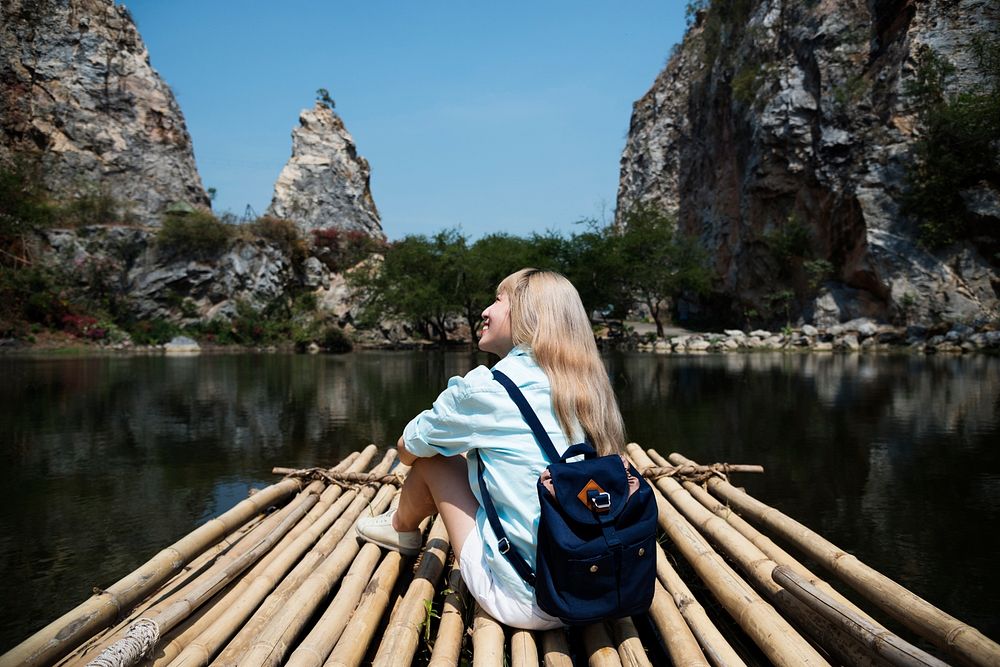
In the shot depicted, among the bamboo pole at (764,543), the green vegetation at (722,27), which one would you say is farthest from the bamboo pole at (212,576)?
the green vegetation at (722,27)

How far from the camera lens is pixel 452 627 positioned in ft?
8.40

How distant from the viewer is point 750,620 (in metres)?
2.59

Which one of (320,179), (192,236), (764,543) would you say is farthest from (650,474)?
(320,179)

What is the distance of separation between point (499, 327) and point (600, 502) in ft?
2.86

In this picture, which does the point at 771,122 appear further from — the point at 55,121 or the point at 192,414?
the point at 55,121

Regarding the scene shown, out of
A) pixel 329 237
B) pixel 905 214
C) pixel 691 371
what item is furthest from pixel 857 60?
pixel 329 237

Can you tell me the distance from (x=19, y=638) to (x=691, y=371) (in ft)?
55.7

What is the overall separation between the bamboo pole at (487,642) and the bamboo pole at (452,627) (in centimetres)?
8

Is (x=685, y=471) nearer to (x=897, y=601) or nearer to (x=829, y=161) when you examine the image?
(x=897, y=601)

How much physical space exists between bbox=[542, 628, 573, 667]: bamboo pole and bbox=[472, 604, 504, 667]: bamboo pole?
168 mm

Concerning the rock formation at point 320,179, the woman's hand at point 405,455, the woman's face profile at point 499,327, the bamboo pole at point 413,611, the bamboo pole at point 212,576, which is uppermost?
the rock formation at point 320,179

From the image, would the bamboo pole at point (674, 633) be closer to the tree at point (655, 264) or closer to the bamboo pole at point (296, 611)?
the bamboo pole at point (296, 611)

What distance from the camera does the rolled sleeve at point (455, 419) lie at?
2.42 metres

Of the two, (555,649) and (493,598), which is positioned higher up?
(493,598)
